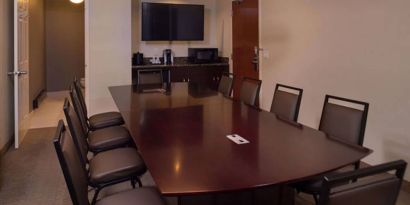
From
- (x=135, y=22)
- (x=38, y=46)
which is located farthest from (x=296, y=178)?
(x=38, y=46)

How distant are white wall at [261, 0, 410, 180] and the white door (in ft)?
11.5

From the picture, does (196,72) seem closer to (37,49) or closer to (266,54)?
(266,54)

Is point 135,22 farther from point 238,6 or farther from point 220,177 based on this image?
point 220,177

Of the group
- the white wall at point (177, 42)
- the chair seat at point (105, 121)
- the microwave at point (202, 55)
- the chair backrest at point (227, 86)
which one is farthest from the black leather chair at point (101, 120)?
the microwave at point (202, 55)

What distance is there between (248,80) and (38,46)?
520cm

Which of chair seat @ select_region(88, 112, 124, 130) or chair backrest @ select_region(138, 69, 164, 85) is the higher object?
chair backrest @ select_region(138, 69, 164, 85)

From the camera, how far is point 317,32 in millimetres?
4168

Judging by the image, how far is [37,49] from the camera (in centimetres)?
679

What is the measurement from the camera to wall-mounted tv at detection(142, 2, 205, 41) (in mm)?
6031

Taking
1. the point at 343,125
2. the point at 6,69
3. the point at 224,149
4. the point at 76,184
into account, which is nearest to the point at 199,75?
the point at 6,69

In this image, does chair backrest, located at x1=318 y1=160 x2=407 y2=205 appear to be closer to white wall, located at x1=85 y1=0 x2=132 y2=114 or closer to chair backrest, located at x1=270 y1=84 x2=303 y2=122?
chair backrest, located at x1=270 y1=84 x2=303 y2=122

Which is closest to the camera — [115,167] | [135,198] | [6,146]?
[135,198]

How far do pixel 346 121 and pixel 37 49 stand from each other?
21.0 ft

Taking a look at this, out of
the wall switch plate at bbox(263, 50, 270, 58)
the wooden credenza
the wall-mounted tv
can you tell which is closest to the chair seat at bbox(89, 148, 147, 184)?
the wall switch plate at bbox(263, 50, 270, 58)
